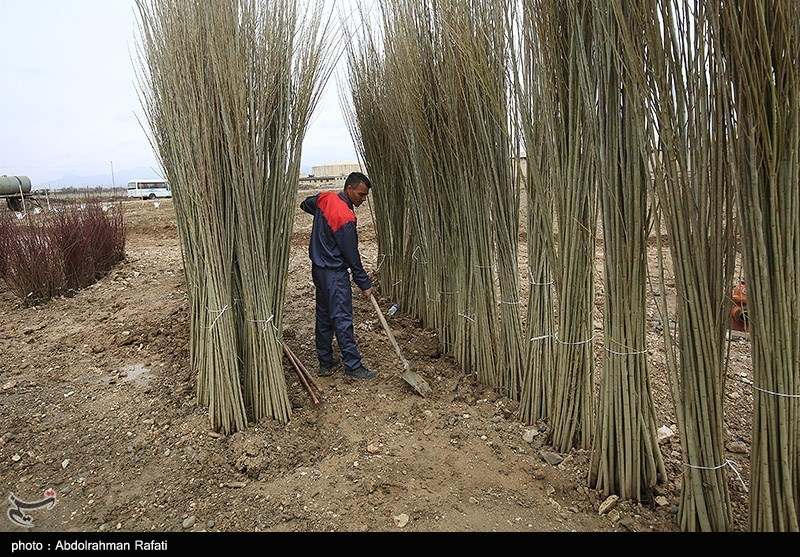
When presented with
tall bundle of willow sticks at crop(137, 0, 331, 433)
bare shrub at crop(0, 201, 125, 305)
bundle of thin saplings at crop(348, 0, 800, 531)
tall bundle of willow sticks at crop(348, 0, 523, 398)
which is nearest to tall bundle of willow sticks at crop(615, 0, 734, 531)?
bundle of thin saplings at crop(348, 0, 800, 531)

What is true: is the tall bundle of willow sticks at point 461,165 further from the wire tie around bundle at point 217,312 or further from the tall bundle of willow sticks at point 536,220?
the wire tie around bundle at point 217,312

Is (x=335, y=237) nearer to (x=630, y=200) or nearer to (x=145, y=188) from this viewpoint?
(x=630, y=200)

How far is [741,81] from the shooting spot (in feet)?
4.23

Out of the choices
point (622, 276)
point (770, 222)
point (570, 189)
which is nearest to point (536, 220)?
point (570, 189)

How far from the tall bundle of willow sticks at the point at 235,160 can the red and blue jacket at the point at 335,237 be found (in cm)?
40

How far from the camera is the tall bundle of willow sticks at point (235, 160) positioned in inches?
95.7

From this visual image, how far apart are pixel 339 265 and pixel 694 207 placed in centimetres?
213

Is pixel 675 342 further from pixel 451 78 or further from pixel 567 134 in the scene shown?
pixel 451 78

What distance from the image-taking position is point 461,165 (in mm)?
2832

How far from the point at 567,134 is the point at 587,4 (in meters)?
0.47

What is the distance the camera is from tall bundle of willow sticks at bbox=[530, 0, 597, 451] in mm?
1916


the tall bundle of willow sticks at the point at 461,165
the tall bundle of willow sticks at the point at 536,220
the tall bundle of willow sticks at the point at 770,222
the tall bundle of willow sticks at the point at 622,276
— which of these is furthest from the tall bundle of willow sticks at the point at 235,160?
the tall bundle of willow sticks at the point at 770,222

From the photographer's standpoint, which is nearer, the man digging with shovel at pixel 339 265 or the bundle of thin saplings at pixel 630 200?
the bundle of thin saplings at pixel 630 200

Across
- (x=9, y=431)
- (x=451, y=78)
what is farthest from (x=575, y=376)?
(x=9, y=431)
